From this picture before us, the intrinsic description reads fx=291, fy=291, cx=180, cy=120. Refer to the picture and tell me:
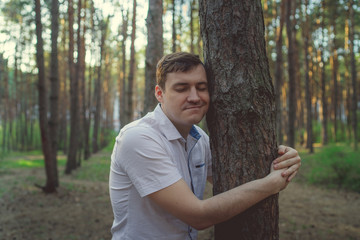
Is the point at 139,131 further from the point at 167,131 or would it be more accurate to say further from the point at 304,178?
the point at 304,178

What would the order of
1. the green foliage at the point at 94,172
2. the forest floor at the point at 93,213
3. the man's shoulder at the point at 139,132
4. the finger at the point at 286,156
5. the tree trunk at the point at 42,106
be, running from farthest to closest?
the green foliage at the point at 94,172 → the tree trunk at the point at 42,106 → the forest floor at the point at 93,213 → the finger at the point at 286,156 → the man's shoulder at the point at 139,132

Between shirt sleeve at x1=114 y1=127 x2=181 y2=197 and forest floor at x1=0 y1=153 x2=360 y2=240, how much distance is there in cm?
361

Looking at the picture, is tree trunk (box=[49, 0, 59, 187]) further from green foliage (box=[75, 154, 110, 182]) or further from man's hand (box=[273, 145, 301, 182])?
man's hand (box=[273, 145, 301, 182])

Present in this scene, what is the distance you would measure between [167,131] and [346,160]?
8703mm

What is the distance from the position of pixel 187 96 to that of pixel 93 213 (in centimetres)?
566

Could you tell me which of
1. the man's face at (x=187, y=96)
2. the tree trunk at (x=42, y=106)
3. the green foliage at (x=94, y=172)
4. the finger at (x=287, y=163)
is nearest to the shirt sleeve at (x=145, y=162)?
the man's face at (x=187, y=96)

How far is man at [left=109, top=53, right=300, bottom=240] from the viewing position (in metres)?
1.67

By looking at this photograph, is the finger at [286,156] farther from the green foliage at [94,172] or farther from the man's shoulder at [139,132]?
the green foliage at [94,172]

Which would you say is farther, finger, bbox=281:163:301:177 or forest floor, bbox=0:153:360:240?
forest floor, bbox=0:153:360:240

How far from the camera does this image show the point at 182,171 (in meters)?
1.97

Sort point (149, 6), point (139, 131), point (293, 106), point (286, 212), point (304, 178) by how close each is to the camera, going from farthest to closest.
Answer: point (293, 106) < point (304, 178) < point (286, 212) < point (149, 6) < point (139, 131)

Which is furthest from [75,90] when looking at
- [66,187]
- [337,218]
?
[337,218]

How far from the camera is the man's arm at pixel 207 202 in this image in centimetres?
165

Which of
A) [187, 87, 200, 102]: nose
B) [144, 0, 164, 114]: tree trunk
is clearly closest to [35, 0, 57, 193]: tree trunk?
[144, 0, 164, 114]: tree trunk
